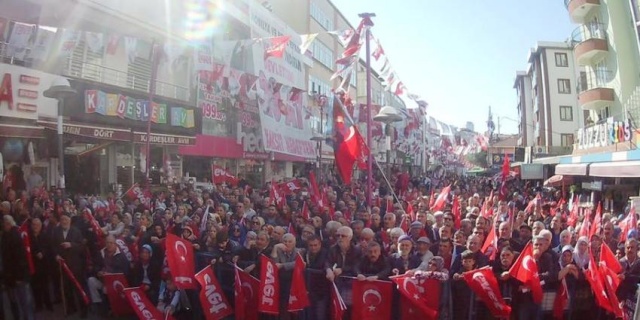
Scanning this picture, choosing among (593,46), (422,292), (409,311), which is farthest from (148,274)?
(593,46)

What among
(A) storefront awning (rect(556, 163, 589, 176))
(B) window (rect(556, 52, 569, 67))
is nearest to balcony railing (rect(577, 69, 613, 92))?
(A) storefront awning (rect(556, 163, 589, 176))

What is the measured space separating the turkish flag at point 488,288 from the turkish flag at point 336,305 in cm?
144

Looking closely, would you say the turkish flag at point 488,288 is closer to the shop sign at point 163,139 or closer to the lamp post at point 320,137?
the shop sign at point 163,139

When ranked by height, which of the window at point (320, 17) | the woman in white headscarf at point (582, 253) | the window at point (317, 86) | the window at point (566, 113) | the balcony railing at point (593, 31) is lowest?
the woman in white headscarf at point (582, 253)

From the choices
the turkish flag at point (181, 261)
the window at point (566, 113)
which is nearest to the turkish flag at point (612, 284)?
the turkish flag at point (181, 261)

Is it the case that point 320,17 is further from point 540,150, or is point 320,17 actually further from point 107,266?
point 107,266

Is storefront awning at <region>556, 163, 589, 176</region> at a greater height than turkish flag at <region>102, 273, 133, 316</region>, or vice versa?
storefront awning at <region>556, 163, 589, 176</region>

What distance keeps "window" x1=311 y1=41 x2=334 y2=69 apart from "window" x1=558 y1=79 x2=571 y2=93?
22.0 m

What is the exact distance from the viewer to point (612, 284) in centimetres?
652

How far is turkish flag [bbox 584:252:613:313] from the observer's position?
6312mm

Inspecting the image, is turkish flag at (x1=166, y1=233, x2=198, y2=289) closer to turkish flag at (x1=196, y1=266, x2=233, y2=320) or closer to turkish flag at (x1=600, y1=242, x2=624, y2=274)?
turkish flag at (x1=196, y1=266, x2=233, y2=320)

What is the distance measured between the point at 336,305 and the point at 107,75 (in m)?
14.7

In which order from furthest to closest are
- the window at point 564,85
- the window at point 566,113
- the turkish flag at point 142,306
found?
1. the window at point 566,113
2. the window at point 564,85
3. the turkish flag at point 142,306

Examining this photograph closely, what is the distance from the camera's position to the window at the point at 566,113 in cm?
5138
